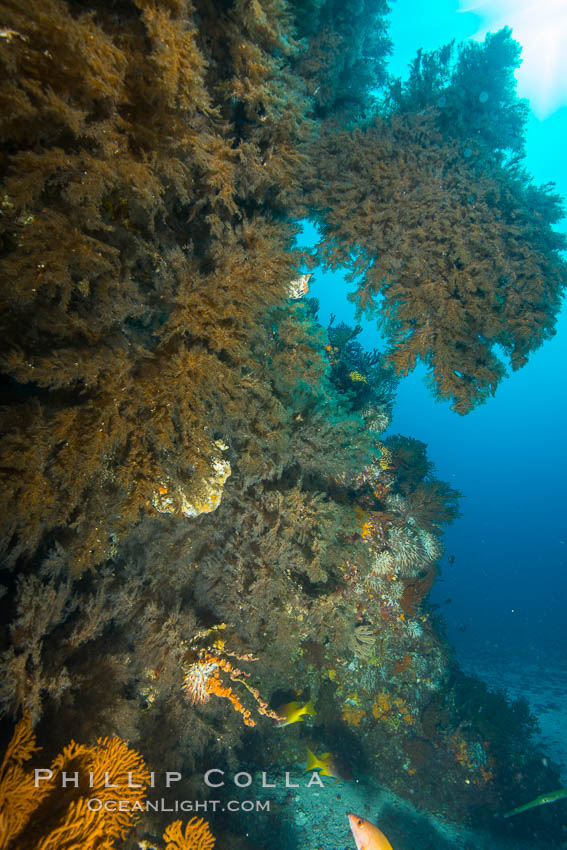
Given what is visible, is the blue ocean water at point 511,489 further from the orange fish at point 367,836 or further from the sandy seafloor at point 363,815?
the orange fish at point 367,836

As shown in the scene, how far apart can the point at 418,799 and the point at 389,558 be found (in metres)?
5.85

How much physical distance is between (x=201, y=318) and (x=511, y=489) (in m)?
110

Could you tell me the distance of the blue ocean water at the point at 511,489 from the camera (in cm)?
3534

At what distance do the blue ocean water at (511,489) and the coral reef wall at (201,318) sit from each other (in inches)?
72.2

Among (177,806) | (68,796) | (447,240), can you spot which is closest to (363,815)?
(177,806)

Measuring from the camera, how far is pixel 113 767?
3471 millimetres

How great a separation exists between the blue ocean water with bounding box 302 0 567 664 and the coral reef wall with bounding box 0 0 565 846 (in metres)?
1.83

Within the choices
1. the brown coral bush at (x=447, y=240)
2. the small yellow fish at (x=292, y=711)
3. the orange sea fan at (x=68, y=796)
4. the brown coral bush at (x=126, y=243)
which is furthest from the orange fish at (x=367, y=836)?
the brown coral bush at (x=447, y=240)

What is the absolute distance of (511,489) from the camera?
309 feet

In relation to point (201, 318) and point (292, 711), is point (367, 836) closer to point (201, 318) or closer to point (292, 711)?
point (292, 711)

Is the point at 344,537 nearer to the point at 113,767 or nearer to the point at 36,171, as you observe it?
the point at 113,767

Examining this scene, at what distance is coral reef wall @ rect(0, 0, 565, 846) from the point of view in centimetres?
246

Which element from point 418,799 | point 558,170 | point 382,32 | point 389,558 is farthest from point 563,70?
point 418,799

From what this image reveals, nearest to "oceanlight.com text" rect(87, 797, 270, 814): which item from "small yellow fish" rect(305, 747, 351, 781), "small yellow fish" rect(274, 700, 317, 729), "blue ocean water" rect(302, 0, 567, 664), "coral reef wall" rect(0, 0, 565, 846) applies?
"coral reef wall" rect(0, 0, 565, 846)
